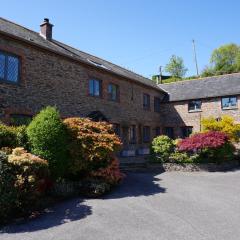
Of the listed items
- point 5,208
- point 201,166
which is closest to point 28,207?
point 5,208

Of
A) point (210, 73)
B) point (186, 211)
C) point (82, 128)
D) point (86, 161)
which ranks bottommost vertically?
point (186, 211)

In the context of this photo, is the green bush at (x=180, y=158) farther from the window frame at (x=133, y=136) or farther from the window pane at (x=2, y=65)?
the window pane at (x=2, y=65)

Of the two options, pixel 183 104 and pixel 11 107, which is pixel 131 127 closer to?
pixel 183 104

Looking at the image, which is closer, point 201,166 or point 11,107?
point 11,107

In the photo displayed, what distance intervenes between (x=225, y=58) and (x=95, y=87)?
54.5 metres

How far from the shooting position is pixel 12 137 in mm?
11125

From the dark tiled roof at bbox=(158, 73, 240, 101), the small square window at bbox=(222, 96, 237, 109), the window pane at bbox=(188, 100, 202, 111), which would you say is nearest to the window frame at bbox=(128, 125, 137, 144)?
the dark tiled roof at bbox=(158, 73, 240, 101)

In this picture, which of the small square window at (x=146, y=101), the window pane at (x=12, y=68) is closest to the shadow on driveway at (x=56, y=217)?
the window pane at (x=12, y=68)

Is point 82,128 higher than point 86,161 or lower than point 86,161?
higher

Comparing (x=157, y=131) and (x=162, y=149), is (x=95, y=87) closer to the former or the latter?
(x=162, y=149)

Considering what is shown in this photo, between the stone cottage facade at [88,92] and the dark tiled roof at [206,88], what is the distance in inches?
2.0

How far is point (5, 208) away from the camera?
830 cm

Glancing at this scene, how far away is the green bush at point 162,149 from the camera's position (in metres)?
18.7

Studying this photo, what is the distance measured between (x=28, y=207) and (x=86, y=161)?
11.5 feet
